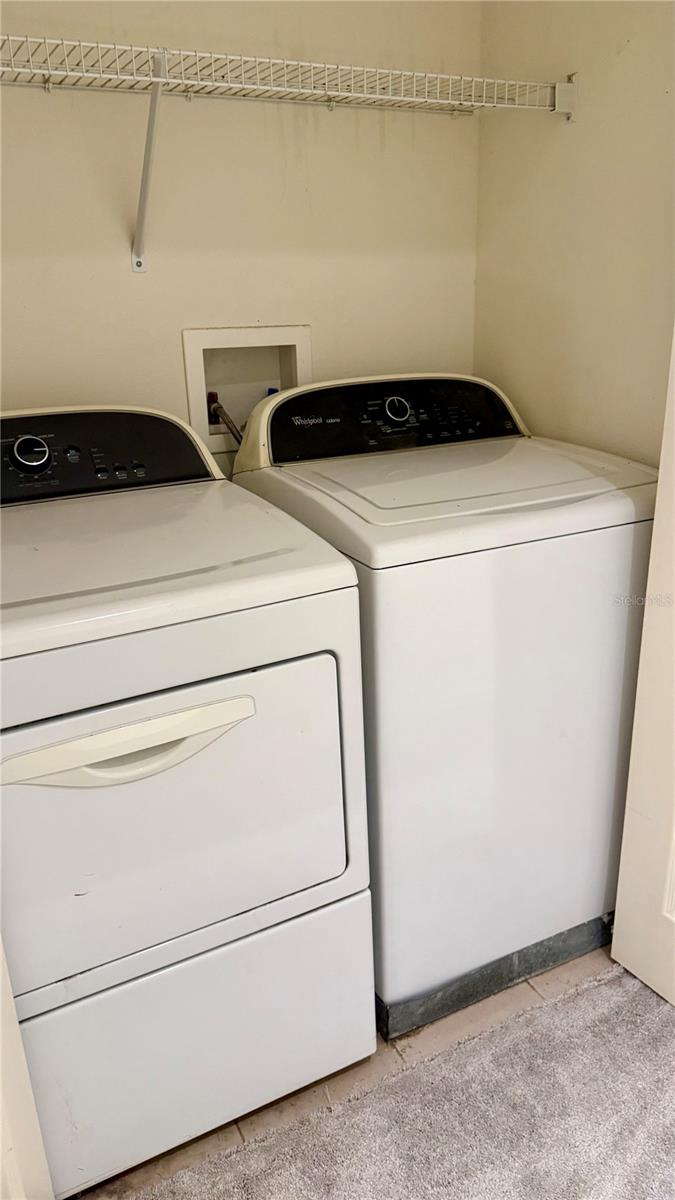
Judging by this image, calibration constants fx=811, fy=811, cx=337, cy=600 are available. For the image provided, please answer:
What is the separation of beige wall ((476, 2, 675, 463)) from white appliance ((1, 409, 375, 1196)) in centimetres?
83

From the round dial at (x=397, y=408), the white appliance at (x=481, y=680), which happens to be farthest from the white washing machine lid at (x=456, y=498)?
the round dial at (x=397, y=408)

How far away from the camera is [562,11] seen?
1.66 meters

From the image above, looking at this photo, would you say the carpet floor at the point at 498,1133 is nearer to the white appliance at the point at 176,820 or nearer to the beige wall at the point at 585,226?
the white appliance at the point at 176,820

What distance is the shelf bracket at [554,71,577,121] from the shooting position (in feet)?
5.40

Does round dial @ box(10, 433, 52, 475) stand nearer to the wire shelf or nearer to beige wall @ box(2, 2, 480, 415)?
beige wall @ box(2, 2, 480, 415)

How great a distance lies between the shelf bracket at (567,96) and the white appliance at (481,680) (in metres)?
0.68

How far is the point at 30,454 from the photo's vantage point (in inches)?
59.3

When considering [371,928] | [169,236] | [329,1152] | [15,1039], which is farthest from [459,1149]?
[169,236]

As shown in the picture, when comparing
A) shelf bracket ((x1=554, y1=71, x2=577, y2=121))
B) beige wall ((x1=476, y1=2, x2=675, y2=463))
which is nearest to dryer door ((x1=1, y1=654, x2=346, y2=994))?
beige wall ((x1=476, y1=2, x2=675, y2=463))

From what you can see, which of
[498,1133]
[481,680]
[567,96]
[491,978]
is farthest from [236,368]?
[498,1133]

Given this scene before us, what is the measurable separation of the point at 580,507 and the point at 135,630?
773 millimetres

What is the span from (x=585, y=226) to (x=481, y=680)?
100cm

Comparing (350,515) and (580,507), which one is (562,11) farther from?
(350,515)

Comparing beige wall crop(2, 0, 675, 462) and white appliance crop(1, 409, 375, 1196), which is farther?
beige wall crop(2, 0, 675, 462)
